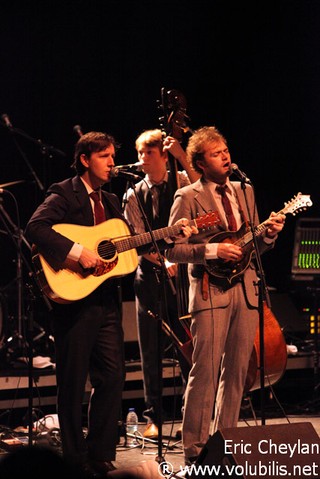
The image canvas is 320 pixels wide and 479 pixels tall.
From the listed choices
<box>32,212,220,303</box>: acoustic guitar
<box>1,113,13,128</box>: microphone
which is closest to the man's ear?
<box>32,212,220,303</box>: acoustic guitar

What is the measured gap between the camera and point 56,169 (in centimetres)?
864

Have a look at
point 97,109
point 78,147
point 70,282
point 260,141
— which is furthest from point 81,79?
point 70,282

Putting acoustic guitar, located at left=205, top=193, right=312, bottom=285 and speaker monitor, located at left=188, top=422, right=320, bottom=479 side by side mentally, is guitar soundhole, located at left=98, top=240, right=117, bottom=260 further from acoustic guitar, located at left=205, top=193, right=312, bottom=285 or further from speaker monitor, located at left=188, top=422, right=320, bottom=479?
speaker monitor, located at left=188, top=422, right=320, bottom=479

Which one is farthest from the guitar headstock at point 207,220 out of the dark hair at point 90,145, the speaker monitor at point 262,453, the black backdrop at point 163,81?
the black backdrop at point 163,81

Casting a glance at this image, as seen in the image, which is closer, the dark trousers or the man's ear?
the man's ear

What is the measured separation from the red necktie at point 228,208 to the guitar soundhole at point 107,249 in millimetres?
755

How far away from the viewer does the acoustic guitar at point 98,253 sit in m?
4.69

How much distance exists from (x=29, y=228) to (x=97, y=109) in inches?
159

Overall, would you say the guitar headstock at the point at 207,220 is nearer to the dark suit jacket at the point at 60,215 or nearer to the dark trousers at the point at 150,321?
the dark suit jacket at the point at 60,215

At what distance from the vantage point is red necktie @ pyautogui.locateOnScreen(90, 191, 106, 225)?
16.2 feet

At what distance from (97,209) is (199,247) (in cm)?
68

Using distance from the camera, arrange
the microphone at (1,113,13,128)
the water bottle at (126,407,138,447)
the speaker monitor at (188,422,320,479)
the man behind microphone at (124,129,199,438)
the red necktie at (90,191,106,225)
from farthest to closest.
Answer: the microphone at (1,113,13,128) → the man behind microphone at (124,129,199,438) → the water bottle at (126,407,138,447) → the red necktie at (90,191,106,225) → the speaker monitor at (188,422,320,479)

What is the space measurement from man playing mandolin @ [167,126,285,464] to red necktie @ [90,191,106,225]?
45 cm

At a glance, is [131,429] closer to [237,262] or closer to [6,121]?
[237,262]
